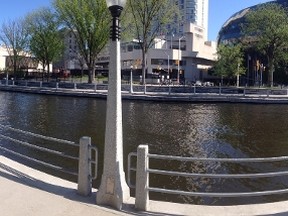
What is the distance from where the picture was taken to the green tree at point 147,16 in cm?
5875

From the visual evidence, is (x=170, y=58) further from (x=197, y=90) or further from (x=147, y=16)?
(x=197, y=90)

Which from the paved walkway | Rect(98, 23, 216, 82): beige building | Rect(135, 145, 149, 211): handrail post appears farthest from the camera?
Rect(98, 23, 216, 82): beige building

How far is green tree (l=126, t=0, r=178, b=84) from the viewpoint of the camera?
193 ft

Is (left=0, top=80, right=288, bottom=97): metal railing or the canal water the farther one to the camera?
(left=0, top=80, right=288, bottom=97): metal railing

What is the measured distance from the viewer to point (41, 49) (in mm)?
79125

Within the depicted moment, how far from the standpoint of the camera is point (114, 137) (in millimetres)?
6816

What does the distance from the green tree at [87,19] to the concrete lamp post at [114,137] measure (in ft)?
175

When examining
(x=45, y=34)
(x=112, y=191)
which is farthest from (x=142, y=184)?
(x=45, y=34)

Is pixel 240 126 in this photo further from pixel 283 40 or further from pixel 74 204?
pixel 283 40

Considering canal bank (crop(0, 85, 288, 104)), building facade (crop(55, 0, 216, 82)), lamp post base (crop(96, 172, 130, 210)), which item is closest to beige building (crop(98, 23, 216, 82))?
building facade (crop(55, 0, 216, 82))

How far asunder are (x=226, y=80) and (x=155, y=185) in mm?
96044

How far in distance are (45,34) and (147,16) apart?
25.9 meters

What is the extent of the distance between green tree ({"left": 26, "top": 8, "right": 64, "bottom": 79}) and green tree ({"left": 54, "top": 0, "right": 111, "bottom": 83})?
1421 cm

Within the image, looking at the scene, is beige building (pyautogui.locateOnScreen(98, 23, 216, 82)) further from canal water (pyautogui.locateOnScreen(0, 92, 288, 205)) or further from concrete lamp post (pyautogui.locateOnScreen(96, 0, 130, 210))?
concrete lamp post (pyautogui.locateOnScreen(96, 0, 130, 210))
